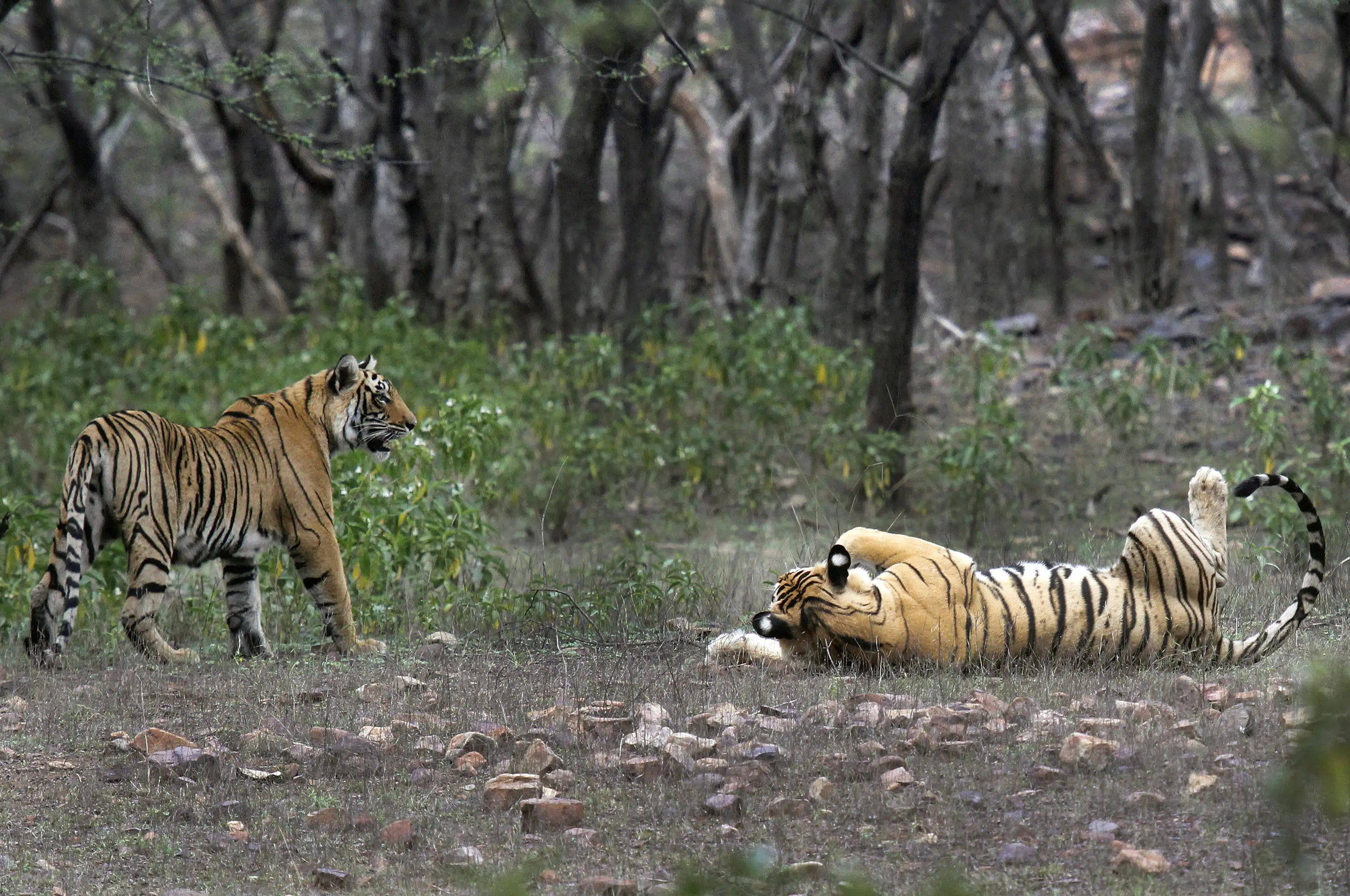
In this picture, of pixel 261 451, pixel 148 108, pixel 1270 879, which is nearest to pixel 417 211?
pixel 148 108

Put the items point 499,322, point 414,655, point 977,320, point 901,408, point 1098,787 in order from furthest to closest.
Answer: point 977,320 → point 499,322 → point 901,408 → point 414,655 → point 1098,787

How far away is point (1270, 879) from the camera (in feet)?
11.7

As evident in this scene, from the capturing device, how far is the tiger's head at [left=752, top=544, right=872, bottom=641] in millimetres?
5570

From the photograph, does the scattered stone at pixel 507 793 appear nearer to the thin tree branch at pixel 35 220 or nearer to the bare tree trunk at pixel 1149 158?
→ the bare tree trunk at pixel 1149 158

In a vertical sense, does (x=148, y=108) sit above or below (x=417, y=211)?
above

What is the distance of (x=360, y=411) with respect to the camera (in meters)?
7.27

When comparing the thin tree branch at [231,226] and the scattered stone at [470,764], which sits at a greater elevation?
the thin tree branch at [231,226]

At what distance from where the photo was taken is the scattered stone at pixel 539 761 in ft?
15.1

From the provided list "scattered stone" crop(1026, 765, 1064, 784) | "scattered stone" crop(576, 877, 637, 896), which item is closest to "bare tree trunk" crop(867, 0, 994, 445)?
"scattered stone" crop(1026, 765, 1064, 784)

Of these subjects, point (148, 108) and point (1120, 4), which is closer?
point (148, 108)

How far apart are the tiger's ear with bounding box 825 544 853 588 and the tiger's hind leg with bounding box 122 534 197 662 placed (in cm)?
280

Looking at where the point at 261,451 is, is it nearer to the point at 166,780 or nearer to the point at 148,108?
the point at 166,780

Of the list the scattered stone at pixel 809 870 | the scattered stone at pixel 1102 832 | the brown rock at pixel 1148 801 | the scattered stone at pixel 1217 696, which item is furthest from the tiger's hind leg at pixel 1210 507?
the scattered stone at pixel 809 870

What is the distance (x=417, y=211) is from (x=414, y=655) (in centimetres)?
1160
